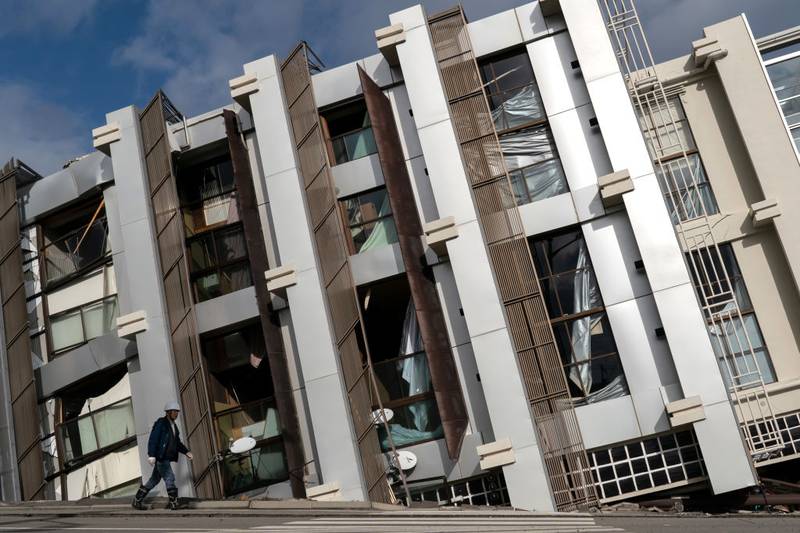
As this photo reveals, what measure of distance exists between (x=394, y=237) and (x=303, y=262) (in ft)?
7.82

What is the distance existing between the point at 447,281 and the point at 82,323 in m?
10.8

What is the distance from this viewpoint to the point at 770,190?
22453 millimetres

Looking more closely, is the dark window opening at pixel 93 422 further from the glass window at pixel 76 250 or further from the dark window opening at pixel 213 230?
the dark window opening at pixel 213 230

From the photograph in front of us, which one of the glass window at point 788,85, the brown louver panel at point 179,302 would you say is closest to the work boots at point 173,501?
the brown louver panel at point 179,302

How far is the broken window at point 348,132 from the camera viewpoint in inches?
957

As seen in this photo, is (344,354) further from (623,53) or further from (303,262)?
(623,53)

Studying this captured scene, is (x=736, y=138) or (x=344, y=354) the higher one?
(x=736, y=138)

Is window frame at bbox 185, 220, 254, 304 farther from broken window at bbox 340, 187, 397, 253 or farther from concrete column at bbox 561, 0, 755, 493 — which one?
concrete column at bbox 561, 0, 755, 493

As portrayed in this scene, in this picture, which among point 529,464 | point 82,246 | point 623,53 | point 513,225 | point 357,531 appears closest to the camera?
point 357,531

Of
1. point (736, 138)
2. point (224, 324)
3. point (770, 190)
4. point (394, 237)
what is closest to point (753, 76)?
point (736, 138)

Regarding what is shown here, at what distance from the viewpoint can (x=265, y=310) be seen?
22984 mm

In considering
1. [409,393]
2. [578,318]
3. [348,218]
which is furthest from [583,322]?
[348,218]

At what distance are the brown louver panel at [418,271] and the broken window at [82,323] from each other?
8.71m

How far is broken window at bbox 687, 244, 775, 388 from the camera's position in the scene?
858 inches
